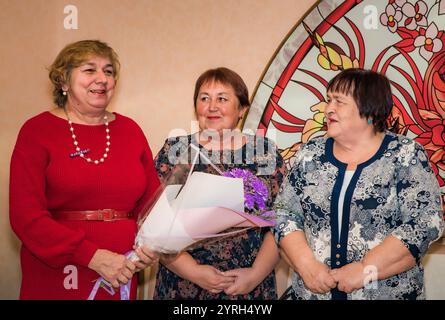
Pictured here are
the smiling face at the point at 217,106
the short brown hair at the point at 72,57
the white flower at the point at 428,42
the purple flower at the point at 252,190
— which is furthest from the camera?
the white flower at the point at 428,42

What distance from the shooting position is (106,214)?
1987 mm

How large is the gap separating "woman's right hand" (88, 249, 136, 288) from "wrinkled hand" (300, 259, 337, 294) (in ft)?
1.93

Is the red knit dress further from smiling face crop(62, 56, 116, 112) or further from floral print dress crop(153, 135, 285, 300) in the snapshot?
floral print dress crop(153, 135, 285, 300)

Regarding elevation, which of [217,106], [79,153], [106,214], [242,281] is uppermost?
[217,106]

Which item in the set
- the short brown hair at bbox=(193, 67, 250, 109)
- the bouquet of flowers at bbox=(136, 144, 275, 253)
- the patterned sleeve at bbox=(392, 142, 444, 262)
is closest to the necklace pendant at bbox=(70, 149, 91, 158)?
the bouquet of flowers at bbox=(136, 144, 275, 253)

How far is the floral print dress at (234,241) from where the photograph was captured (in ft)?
7.10

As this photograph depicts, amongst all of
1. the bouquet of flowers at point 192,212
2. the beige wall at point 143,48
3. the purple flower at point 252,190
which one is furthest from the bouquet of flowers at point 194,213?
the beige wall at point 143,48

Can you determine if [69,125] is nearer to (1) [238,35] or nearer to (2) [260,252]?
(2) [260,252]

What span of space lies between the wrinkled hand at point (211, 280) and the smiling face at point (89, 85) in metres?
0.73

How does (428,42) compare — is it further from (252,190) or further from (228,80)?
(252,190)

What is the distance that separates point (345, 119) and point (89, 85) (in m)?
Result: 0.93

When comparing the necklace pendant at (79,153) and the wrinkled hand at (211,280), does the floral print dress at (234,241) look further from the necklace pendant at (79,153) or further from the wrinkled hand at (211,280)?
the necklace pendant at (79,153)

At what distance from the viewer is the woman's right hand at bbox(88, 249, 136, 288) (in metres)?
1.87

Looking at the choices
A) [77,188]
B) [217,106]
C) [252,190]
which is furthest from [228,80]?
[77,188]
